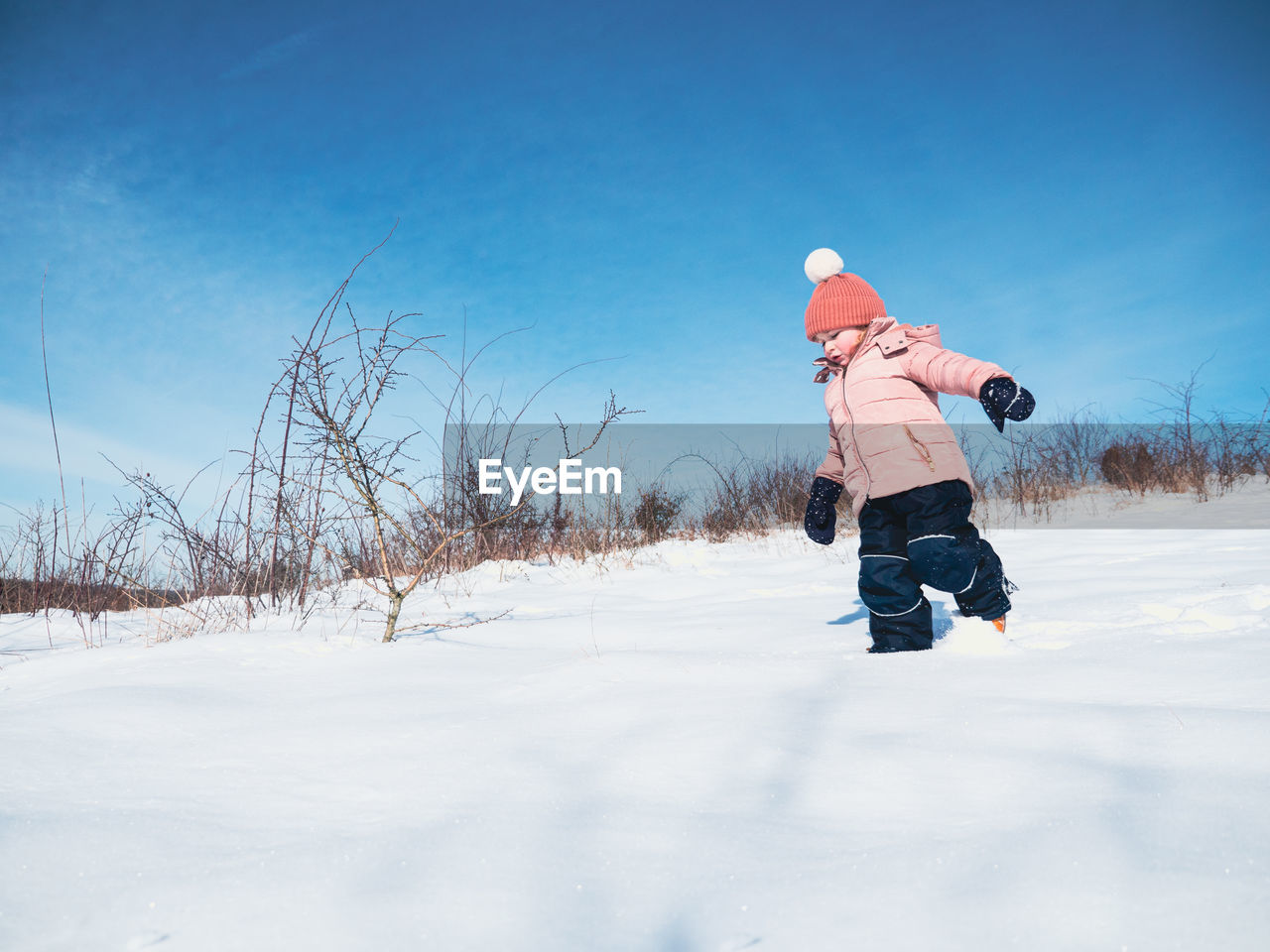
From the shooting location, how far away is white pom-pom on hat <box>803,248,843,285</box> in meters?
2.91

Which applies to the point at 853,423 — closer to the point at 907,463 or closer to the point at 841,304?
the point at 907,463

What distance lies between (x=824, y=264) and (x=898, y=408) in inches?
31.6

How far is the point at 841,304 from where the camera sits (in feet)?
9.00

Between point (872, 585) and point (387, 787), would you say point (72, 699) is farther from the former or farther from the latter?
point (872, 585)

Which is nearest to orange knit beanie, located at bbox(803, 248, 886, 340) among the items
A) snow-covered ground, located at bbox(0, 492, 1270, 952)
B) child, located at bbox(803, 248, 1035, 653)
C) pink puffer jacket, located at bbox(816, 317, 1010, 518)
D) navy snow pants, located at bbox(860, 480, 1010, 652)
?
child, located at bbox(803, 248, 1035, 653)

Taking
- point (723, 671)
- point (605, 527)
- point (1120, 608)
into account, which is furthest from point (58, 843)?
point (605, 527)

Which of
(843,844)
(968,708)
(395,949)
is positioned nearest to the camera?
(395,949)

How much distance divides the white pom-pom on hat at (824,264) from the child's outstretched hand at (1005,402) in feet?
3.03

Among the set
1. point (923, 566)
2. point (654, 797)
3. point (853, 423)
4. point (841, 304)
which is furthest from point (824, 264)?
point (654, 797)

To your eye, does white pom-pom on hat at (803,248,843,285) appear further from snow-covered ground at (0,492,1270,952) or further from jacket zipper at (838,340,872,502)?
snow-covered ground at (0,492,1270,952)

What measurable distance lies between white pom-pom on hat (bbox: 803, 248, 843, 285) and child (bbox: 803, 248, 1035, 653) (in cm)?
21

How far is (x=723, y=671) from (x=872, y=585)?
0.83 metres

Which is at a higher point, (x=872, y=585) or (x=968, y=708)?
(x=872, y=585)

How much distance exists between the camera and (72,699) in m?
1.55
